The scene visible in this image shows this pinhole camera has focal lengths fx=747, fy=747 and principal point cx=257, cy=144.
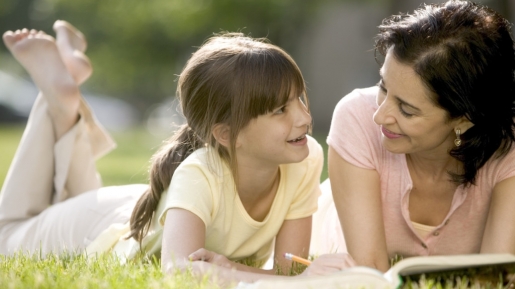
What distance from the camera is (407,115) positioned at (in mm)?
3125

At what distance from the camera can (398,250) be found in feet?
12.1

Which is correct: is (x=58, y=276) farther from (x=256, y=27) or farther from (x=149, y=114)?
(x=149, y=114)

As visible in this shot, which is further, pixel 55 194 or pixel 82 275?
pixel 55 194

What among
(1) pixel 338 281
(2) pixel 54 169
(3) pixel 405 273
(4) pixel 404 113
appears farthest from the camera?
(2) pixel 54 169

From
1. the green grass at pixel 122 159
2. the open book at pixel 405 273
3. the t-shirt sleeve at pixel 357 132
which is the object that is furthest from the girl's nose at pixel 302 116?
the green grass at pixel 122 159

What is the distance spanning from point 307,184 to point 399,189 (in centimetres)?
48

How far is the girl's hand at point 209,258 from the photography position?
9.93ft

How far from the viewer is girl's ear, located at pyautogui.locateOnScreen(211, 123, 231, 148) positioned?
3434 millimetres

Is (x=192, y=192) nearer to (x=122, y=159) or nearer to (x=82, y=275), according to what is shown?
(x=82, y=275)

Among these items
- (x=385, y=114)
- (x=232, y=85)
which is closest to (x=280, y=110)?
(x=232, y=85)

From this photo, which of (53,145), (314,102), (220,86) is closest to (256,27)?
(314,102)

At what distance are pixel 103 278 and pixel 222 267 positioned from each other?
504mm

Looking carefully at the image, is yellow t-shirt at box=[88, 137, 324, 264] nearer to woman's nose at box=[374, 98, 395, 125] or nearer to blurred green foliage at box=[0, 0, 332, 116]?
woman's nose at box=[374, 98, 395, 125]

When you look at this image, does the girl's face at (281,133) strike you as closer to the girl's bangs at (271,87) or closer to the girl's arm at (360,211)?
the girl's bangs at (271,87)
